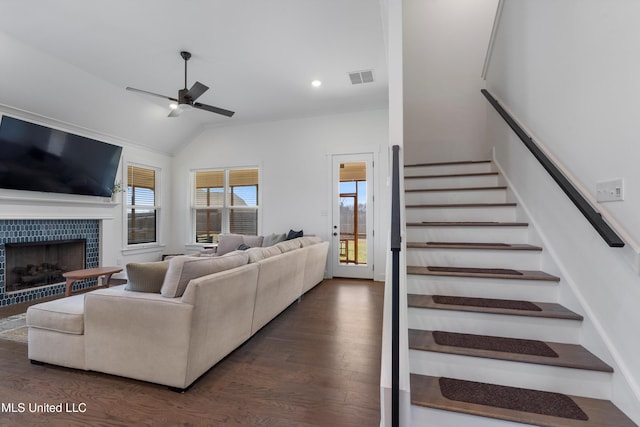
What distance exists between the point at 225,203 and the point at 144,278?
14.7ft

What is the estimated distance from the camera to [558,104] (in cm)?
199

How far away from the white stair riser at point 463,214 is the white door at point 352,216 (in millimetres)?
2653

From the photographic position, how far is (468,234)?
97.7 inches

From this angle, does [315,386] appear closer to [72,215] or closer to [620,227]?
[620,227]

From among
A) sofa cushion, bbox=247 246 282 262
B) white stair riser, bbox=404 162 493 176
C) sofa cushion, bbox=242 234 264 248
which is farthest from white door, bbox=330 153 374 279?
sofa cushion, bbox=247 246 282 262

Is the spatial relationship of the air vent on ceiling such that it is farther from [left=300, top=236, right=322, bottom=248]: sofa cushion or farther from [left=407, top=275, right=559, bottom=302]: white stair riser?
[left=407, top=275, right=559, bottom=302]: white stair riser

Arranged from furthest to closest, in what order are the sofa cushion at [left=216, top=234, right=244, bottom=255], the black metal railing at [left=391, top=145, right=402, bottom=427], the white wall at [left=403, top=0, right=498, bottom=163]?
the sofa cushion at [left=216, top=234, right=244, bottom=255]
the white wall at [left=403, top=0, right=498, bottom=163]
the black metal railing at [left=391, top=145, right=402, bottom=427]

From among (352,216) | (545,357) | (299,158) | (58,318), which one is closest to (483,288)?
(545,357)

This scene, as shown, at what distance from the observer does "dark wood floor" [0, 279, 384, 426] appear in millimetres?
1789

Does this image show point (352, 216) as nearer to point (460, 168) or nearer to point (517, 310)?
point (460, 168)

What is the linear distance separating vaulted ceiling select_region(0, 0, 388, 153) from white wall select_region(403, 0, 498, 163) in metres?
0.65

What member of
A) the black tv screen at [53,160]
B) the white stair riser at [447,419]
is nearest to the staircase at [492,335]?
the white stair riser at [447,419]

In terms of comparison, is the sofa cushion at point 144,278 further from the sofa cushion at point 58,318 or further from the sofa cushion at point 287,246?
the sofa cushion at point 287,246

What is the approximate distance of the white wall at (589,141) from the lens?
4.47 ft
